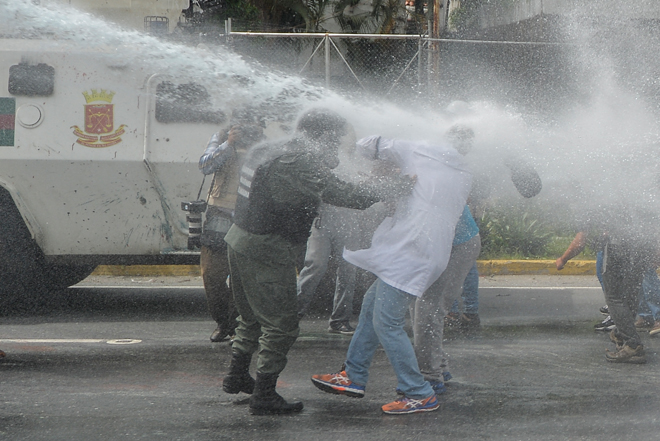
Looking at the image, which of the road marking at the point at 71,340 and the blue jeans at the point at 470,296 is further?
the blue jeans at the point at 470,296

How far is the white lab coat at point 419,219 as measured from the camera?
431 cm

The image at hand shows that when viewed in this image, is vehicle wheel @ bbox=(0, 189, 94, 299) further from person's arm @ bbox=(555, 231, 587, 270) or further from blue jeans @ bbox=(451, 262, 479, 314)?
person's arm @ bbox=(555, 231, 587, 270)

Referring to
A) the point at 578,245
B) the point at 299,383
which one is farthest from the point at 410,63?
the point at 299,383

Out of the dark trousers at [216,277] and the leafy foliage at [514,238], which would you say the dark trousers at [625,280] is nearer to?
the dark trousers at [216,277]

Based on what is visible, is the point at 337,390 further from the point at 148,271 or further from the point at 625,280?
the point at 148,271

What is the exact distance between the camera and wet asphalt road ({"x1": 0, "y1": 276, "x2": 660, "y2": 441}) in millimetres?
4180

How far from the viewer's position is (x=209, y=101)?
6.75 metres

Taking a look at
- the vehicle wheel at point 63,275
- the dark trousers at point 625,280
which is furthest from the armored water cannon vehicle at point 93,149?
the dark trousers at point 625,280

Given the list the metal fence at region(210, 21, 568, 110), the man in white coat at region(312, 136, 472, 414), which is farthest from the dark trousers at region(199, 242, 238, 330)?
the metal fence at region(210, 21, 568, 110)

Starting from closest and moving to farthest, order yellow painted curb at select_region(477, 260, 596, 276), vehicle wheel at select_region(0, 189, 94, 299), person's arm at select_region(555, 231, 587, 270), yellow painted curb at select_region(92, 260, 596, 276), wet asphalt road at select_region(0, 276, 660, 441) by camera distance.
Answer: wet asphalt road at select_region(0, 276, 660, 441), person's arm at select_region(555, 231, 587, 270), vehicle wheel at select_region(0, 189, 94, 299), yellow painted curb at select_region(92, 260, 596, 276), yellow painted curb at select_region(477, 260, 596, 276)

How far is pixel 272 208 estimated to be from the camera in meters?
4.29

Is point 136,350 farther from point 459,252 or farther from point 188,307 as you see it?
point 459,252

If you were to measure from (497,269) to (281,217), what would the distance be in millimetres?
5668

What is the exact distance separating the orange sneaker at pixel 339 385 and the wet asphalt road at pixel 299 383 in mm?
75
